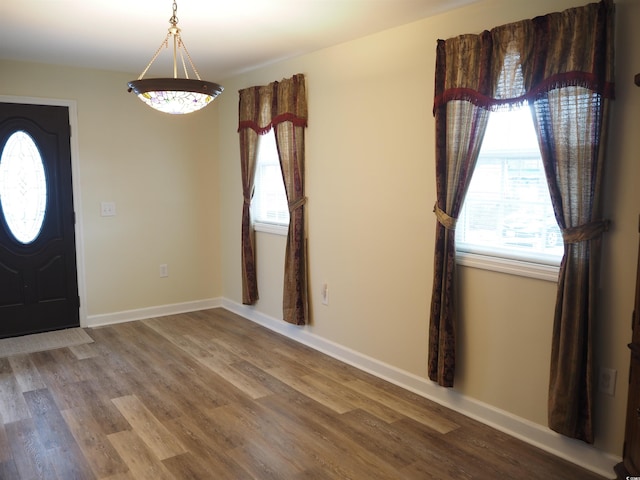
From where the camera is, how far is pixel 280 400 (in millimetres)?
3373

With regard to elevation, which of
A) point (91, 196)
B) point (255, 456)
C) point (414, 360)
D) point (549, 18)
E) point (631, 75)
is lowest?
point (255, 456)

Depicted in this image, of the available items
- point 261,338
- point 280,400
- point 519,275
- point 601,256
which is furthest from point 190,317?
point 601,256

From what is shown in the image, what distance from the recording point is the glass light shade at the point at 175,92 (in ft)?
7.45

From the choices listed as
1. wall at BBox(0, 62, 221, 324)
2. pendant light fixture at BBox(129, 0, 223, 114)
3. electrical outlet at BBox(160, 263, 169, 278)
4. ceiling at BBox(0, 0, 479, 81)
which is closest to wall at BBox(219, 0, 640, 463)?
ceiling at BBox(0, 0, 479, 81)

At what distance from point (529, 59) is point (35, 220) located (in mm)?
4258

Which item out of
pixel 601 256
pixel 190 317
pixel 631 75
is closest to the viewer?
pixel 631 75

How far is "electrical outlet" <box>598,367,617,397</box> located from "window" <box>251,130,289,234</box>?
2.82 meters

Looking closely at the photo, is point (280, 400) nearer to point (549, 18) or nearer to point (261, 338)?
point (261, 338)

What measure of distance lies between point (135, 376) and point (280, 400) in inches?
45.8

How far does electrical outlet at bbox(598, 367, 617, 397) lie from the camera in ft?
8.07

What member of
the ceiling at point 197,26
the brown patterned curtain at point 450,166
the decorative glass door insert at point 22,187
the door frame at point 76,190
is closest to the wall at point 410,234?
the brown patterned curtain at point 450,166

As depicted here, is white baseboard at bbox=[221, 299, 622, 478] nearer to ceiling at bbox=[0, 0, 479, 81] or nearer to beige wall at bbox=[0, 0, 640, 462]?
beige wall at bbox=[0, 0, 640, 462]

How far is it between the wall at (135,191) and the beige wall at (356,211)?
1 cm

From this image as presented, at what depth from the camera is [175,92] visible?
7.59 feet
